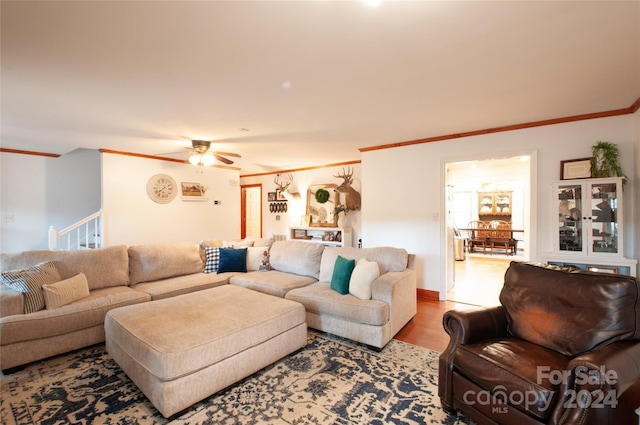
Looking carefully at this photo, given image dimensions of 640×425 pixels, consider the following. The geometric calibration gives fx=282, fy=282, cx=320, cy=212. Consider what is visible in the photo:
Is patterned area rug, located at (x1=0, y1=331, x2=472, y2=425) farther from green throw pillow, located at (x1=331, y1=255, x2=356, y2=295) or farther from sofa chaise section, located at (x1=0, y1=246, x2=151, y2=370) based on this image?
green throw pillow, located at (x1=331, y1=255, x2=356, y2=295)

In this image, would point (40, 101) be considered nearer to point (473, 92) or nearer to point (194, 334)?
point (194, 334)

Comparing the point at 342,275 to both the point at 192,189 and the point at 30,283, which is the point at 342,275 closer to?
the point at 30,283

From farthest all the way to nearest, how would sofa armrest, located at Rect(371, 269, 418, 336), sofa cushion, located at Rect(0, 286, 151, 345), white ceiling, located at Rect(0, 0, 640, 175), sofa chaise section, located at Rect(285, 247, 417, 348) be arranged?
sofa armrest, located at Rect(371, 269, 418, 336) → sofa chaise section, located at Rect(285, 247, 417, 348) → sofa cushion, located at Rect(0, 286, 151, 345) → white ceiling, located at Rect(0, 0, 640, 175)

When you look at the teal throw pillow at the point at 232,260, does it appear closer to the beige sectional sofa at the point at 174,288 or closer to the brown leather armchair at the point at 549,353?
the beige sectional sofa at the point at 174,288

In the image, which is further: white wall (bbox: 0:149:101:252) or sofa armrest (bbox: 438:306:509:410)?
white wall (bbox: 0:149:101:252)

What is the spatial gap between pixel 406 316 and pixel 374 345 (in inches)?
26.6

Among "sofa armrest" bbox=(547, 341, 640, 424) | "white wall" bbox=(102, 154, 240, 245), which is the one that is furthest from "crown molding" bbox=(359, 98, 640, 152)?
"white wall" bbox=(102, 154, 240, 245)

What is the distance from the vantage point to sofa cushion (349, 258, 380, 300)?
277 centimetres

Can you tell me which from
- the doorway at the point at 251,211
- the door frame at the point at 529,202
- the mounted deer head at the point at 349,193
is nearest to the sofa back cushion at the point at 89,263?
the mounted deer head at the point at 349,193

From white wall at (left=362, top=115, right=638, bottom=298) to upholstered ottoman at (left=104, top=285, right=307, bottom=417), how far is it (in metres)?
2.47

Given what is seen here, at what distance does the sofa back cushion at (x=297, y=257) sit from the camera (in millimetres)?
3678

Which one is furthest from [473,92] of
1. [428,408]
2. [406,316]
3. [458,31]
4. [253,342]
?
[253,342]

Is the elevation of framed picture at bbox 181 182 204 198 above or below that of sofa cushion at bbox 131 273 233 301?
above

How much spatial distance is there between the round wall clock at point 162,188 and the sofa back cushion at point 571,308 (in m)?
5.57
